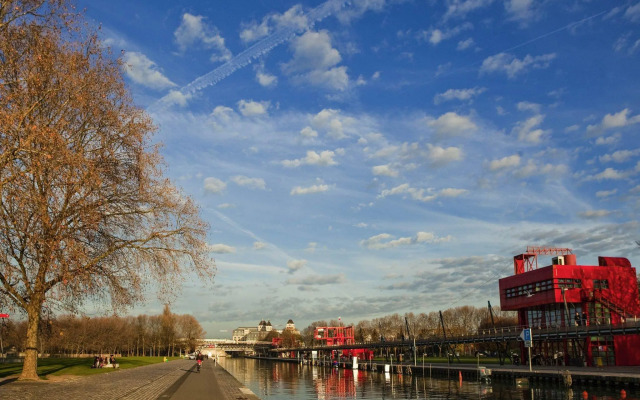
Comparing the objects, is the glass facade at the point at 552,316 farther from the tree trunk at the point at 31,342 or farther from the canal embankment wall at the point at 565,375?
the tree trunk at the point at 31,342

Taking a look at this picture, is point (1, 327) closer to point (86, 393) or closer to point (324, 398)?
point (86, 393)

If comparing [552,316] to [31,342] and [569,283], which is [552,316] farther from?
[31,342]

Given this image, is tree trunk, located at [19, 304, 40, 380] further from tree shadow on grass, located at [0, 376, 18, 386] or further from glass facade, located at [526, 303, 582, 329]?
glass facade, located at [526, 303, 582, 329]

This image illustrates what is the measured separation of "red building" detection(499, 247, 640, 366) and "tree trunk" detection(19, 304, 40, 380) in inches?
2191

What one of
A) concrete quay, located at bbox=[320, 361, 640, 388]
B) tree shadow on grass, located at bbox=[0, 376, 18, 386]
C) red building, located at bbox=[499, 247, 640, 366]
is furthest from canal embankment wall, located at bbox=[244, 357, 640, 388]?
tree shadow on grass, located at bbox=[0, 376, 18, 386]

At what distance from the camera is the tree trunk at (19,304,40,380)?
33000mm

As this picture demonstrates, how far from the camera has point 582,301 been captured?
66.3 meters

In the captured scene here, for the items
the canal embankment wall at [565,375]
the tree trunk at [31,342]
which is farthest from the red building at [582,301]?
the tree trunk at [31,342]

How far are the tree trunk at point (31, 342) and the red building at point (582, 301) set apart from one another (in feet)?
183

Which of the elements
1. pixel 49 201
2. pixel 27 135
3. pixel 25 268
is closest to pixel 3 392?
pixel 25 268

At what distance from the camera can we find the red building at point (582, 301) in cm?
6194

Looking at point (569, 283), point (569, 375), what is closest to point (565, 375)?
point (569, 375)

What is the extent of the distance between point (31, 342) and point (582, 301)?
208 ft

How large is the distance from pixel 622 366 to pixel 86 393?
56949mm
